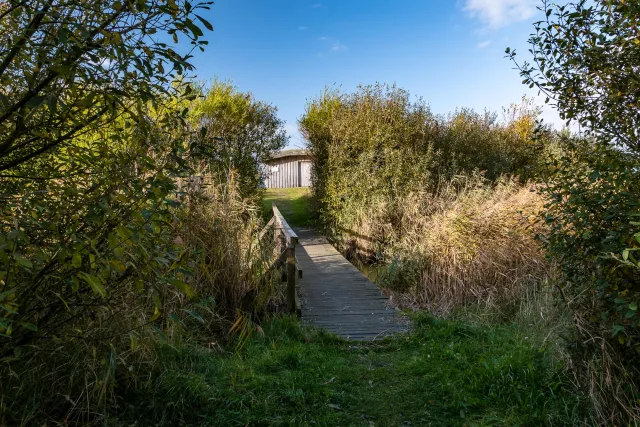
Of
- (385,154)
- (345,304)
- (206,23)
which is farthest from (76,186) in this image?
(385,154)

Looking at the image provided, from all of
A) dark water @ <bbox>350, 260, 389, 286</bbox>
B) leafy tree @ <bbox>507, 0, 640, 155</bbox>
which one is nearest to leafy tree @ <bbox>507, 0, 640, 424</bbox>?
leafy tree @ <bbox>507, 0, 640, 155</bbox>

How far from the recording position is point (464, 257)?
8.08m

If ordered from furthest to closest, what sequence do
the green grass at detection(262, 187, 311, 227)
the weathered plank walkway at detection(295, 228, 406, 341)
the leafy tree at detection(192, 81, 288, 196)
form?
1. the green grass at detection(262, 187, 311, 227)
2. the leafy tree at detection(192, 81, 288, 196)
3. the weathered plank walkway at detection(295, 228, 406, 341)

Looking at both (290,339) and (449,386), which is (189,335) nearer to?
(290,339)

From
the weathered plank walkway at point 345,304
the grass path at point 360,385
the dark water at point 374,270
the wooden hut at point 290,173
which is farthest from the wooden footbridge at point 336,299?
the wooden hut at point 290,173

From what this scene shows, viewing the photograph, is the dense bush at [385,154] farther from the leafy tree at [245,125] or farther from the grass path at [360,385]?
the grass path at [360,385]

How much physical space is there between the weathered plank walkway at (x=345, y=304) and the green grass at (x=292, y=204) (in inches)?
290

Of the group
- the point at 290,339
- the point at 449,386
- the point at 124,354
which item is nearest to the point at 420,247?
the point at 290,339

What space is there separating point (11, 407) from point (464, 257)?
6.63 meters

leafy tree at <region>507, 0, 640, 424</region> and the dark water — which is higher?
leafy tree at <region>507, 0, 640, 424</region>

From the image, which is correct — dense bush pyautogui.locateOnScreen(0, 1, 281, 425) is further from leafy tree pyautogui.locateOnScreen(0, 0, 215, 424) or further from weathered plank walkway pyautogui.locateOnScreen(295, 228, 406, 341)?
weathered plank walkway pyautogui.locateOnScreen(295, 228, 406, 341)

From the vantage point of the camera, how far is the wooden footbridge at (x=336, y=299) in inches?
263

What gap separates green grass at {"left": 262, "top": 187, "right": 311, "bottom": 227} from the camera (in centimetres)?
2007

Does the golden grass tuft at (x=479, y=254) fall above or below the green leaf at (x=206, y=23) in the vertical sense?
below
